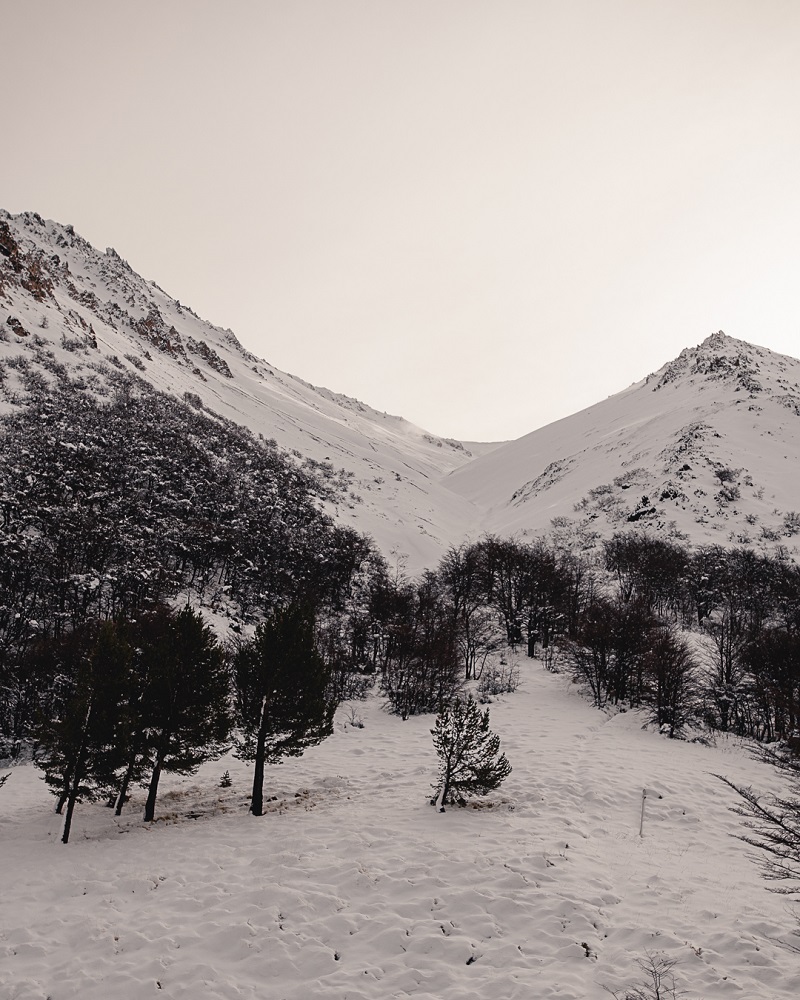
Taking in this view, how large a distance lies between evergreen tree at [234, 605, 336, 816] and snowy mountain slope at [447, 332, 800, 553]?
6608 centimetres

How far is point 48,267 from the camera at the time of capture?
11506 centimetres

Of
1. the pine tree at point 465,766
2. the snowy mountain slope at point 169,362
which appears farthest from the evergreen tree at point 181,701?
the snowy mountain slope at point 169,362

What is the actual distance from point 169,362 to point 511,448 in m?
107

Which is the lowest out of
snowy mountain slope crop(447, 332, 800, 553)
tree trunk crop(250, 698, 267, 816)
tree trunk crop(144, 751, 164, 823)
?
tree trunk crop(144, 751, 164, 823)

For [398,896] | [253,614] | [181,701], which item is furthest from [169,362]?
[398,896]

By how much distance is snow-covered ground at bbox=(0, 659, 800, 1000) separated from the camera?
9477 mm

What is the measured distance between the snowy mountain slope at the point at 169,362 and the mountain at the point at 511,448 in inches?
18.9

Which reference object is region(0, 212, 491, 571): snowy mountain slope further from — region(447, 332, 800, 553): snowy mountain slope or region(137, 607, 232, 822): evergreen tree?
region(137, 607, 232, 822): evergreen tree

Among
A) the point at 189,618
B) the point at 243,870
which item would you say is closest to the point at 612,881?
the point at 243,870

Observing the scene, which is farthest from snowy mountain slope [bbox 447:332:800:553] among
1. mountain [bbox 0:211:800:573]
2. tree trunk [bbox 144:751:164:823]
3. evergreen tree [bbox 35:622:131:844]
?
evergreen tree [bbox 35:622:131:844]

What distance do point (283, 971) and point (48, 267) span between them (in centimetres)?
14437

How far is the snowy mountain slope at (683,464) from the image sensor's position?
75.4 metres

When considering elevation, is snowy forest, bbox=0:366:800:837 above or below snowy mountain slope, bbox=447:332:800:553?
below

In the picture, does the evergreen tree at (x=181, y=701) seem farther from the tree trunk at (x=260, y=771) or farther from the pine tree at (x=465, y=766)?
the pine tree at (x=465, y=766)
